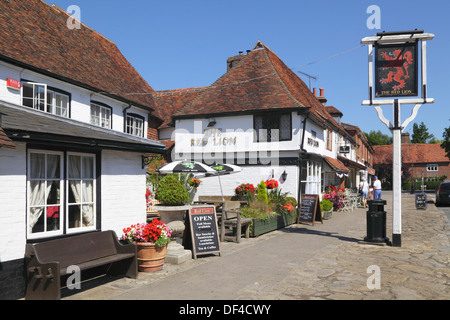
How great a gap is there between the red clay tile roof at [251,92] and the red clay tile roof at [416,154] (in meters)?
48.5

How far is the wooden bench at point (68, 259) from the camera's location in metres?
5.38

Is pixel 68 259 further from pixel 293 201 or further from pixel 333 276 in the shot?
pixel 293 201

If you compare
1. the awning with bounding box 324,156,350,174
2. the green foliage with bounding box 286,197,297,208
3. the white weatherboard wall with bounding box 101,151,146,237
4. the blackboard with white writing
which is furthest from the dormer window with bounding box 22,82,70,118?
the blackboard with white writing

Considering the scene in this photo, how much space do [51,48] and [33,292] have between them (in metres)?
10.0

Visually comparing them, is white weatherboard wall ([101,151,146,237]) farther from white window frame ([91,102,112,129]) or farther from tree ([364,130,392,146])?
tree ([364,130,392,146])

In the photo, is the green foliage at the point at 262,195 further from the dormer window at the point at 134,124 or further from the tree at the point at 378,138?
the tree at the point at 378,138

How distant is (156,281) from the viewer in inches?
258

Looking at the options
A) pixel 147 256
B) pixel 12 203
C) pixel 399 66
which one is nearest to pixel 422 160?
pixel 399 66

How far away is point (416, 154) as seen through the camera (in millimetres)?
66688

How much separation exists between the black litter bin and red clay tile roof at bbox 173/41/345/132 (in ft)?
23.3

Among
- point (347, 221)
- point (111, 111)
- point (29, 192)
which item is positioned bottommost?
point (347, 221)

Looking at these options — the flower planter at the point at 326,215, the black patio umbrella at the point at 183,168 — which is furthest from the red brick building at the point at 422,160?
the black patio umbrella at the point at 183,168
